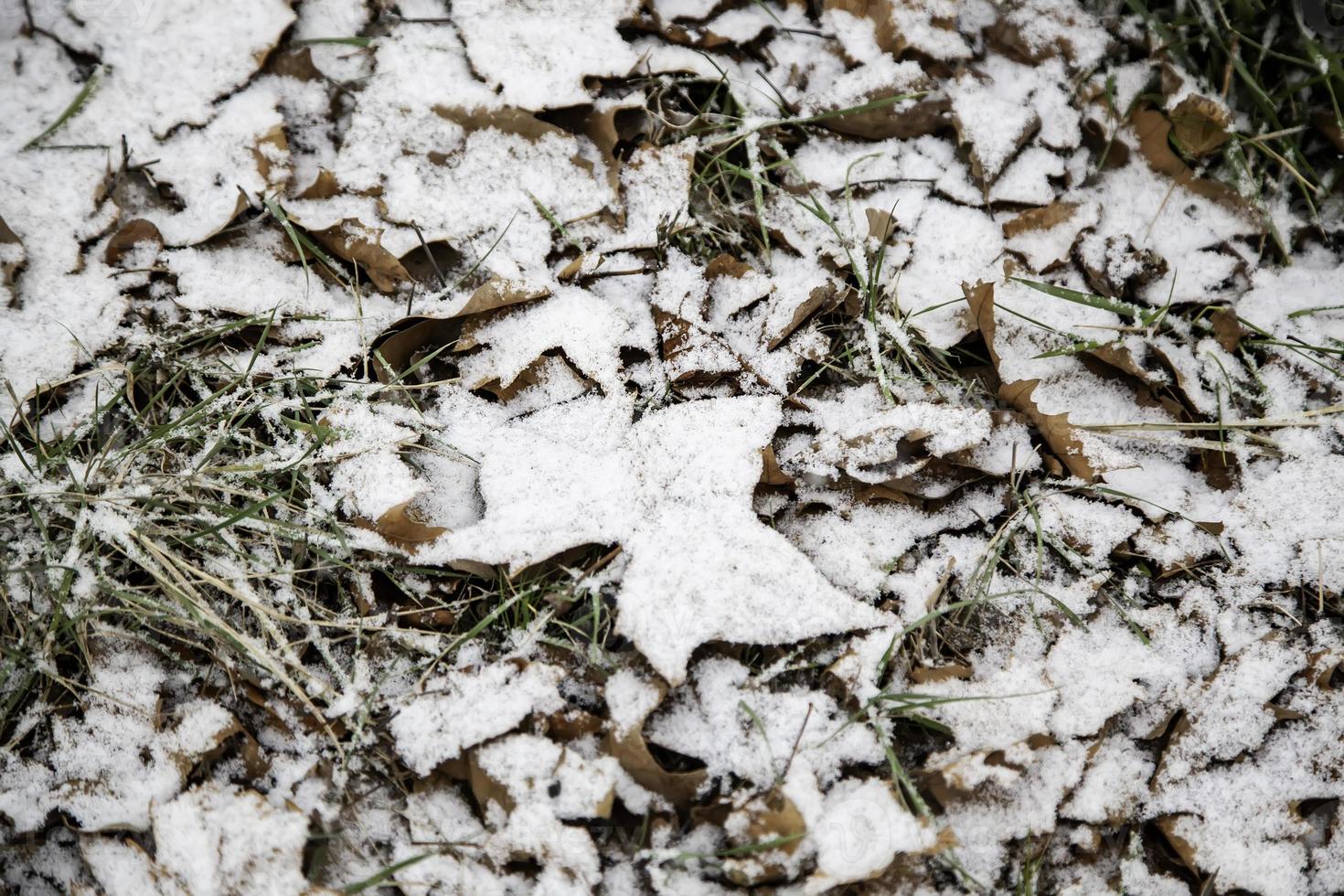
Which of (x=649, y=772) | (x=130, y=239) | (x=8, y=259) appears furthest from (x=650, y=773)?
(x=8, y=259)

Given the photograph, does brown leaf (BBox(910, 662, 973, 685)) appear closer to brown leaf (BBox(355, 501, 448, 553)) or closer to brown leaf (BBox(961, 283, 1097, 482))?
brown leaf (BBox(961, 283, 1097, 482))

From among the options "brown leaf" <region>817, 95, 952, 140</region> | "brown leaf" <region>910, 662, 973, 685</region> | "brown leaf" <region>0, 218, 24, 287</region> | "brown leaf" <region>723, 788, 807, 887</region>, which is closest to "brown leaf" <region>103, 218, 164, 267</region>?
"brown leaf" <region>0, 218, 24, 287</region>

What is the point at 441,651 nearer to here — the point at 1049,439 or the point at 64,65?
the point at 1049,439

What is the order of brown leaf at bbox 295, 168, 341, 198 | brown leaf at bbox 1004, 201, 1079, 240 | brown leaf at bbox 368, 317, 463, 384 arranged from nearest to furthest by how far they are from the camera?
brown leaf at bbox 368, 317, 463, 384 < brown leaf at bbox 295, 168, 341, 198 < brown leaf at bbox 1004, 201, 1079, 240

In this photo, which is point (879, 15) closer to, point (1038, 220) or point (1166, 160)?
point (1038, 220)

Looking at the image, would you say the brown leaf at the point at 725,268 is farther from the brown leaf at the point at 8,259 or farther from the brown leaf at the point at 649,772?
the brown leaf at the point at 8,259

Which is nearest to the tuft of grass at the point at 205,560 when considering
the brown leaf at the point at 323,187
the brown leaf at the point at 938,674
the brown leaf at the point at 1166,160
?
the brown leaf at the point at 323,187
